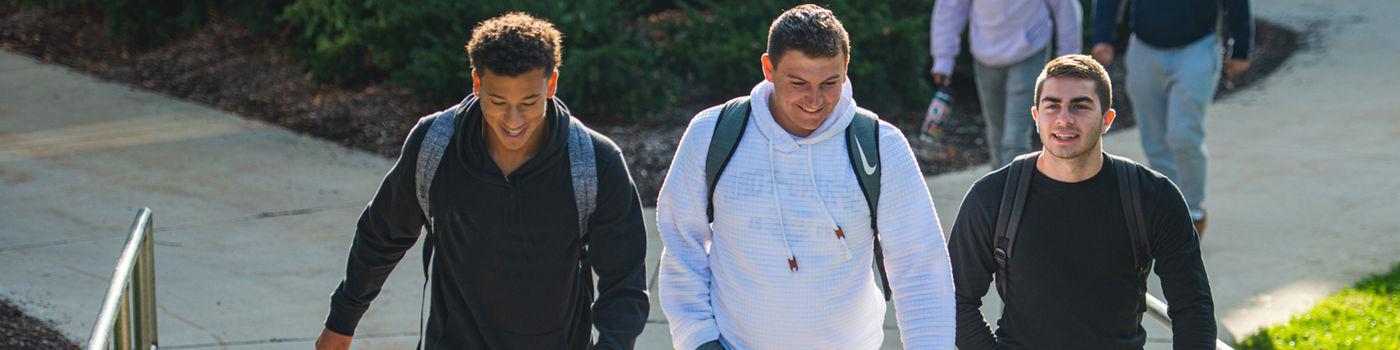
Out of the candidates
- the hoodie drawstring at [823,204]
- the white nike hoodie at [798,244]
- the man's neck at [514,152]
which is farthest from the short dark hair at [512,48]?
the hoodie drawstring at [823,204]

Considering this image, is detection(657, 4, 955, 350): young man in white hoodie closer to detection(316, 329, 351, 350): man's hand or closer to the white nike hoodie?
the white nike hoodie

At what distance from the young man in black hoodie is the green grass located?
10.4ft

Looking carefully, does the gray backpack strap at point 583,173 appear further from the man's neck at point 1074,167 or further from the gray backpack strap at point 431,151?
the man's neck at point 1074,167

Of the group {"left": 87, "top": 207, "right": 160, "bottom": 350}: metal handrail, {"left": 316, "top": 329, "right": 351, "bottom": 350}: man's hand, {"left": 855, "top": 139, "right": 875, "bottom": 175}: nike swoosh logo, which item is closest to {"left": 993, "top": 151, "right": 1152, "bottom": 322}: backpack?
{"left": 855, "top": 139, "right": 875, "bottom": 175}: nike swoosh logo

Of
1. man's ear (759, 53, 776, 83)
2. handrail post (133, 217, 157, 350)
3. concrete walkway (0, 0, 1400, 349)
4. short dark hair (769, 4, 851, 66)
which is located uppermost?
short dark hair (769, 4, 851, 66)

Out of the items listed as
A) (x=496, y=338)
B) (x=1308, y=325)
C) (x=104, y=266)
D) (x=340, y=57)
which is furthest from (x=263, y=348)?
(x=340, y=57)

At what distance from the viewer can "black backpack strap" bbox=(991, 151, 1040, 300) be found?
371cm

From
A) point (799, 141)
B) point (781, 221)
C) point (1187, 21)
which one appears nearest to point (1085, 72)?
point (799, 141)

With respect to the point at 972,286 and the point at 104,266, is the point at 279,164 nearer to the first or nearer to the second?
the point at 104,266

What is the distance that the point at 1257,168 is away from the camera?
29.2 ft

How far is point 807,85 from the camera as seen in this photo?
136 inches

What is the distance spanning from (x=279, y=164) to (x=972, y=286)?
5.64 metres

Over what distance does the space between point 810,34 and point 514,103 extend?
0.67 metres

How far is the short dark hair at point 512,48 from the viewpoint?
346 centimetres
